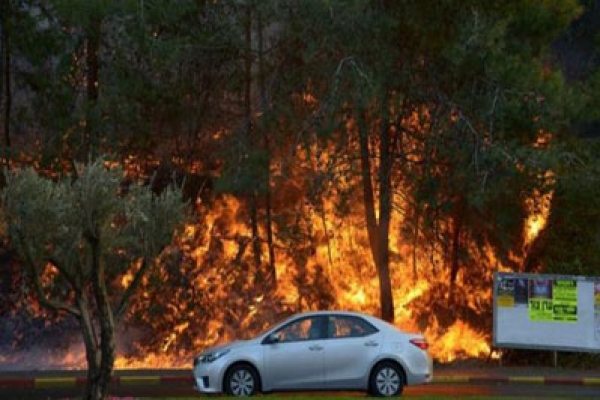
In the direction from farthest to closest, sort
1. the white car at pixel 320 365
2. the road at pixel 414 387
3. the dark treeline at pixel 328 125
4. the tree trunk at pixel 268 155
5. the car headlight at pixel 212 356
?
the tree trunk at pixel 268 155
the dark treeline at pixel 328 125
the road at pixel 414 387
the car headlight at pixel 212 356
the white car at pixel 320 365

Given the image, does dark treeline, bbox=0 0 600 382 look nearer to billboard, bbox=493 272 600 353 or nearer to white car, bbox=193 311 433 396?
billboard, bbox=493 272 600 353

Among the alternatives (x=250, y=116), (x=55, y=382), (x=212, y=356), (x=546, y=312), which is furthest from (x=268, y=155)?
(x=546, y=312)

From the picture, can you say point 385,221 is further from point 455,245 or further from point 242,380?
point 242,380

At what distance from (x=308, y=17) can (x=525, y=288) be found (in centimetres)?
737

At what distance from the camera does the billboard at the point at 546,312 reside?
23094 millimetres

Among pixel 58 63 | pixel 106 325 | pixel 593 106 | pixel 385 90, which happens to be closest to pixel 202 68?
pixel 58 63

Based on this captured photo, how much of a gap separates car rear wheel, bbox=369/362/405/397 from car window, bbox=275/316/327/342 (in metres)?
1.07

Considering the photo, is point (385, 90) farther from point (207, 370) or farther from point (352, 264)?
point (207, 370)

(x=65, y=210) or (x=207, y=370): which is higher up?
(x=65, y=210)

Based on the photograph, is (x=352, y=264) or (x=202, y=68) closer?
(x=202, y=68)

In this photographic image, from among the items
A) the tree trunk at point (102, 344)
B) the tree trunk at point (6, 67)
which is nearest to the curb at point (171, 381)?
the tree trunk at point (6, 67)

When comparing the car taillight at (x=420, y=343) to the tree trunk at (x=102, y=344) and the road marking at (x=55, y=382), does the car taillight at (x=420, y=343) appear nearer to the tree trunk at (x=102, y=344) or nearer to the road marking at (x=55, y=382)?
the tree trunk at (x=102, y=344)

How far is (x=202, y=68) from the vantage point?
2572cm

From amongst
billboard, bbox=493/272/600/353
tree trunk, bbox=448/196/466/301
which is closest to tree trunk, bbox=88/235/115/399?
billboard, bbox=493/272/600/353
